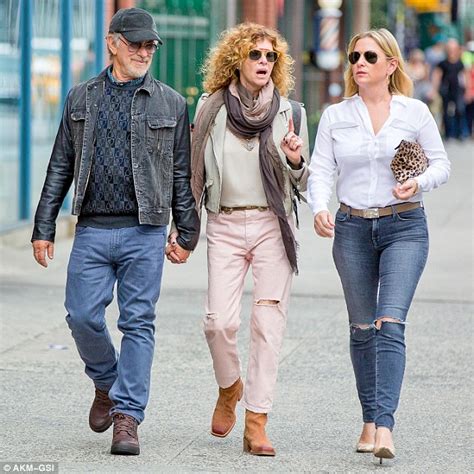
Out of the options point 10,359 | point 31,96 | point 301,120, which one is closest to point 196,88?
point 31,96

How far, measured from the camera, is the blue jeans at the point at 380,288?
6.10m

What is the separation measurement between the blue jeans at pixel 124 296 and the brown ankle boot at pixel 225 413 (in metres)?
0.37

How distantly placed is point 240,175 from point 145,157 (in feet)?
1.35

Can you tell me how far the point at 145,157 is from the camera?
6.23 metres

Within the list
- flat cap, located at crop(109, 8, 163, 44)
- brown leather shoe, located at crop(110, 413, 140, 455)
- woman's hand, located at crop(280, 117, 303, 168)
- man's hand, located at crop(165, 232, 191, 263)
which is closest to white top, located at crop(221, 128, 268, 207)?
woman's hand, located at crop(280, 117, 303, 168)

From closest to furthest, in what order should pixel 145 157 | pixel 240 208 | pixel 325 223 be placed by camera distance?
pixel 325 223 → pixel 145 157 → pixel 240 208

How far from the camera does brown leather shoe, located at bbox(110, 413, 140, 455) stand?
20.2ft

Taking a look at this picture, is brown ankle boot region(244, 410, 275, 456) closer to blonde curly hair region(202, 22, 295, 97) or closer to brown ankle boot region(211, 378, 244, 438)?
brown ankle boot region(211, 378, 244, 438)

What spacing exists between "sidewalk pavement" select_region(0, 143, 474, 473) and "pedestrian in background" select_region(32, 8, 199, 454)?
1.21 feet

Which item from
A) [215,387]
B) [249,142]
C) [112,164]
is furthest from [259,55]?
[215,387]

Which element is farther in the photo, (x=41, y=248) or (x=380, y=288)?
(x=41, y=248)

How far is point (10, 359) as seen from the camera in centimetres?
847

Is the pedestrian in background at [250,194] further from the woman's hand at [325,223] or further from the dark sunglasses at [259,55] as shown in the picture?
the woman's hand at [325,223]

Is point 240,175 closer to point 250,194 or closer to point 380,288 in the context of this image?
point 250,194
